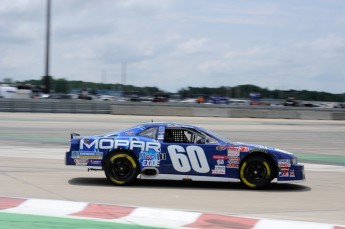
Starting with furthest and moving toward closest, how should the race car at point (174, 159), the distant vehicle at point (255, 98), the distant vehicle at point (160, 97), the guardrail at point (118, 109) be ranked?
A: the distant vehicle at point (255, 98) < the distant vehicle at point (160, 97) < the guardrail at point (118, 109) < the race car at point (174, 159)

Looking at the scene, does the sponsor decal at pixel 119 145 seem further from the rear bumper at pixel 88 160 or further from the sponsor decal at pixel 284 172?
the sponsor decal at pixel 284 172

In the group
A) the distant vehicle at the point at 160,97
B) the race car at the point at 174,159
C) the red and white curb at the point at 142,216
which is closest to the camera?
the red and white curb at the point at 142,216

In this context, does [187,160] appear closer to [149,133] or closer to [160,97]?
[149,133]

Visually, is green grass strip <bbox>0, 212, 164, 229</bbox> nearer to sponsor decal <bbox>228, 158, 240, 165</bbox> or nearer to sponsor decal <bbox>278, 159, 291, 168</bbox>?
sponsor decal <bbox>228, 158, 240, 165</bbox>

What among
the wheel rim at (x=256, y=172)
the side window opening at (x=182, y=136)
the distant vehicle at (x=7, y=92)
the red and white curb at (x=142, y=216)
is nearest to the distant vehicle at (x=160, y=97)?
the distant vehicle at (x=7, y=92)

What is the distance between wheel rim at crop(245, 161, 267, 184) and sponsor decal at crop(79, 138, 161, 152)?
1653 millimetres

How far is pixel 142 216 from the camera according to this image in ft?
26.2

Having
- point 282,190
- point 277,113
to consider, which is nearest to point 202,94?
point 277,113

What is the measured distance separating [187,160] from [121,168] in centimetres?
117

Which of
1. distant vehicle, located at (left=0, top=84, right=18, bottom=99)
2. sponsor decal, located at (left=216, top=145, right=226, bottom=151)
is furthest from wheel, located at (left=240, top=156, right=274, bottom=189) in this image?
distant vehicle, located at (left=0, top=84, right=18, bottom=99)

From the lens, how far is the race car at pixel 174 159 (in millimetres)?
10609

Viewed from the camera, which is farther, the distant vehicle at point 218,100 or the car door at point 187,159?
the distant vehicle at point 218,100

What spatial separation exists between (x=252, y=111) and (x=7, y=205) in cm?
3783

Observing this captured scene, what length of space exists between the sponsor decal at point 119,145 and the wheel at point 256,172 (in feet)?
5.20
